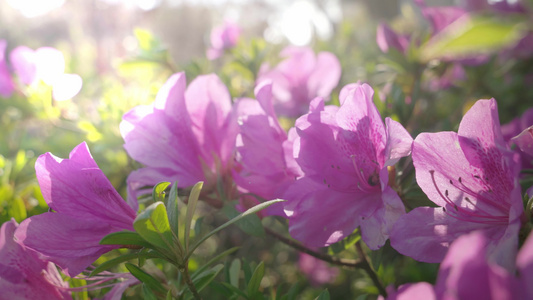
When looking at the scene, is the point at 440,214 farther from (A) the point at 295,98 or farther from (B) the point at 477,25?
(A) the point at 295,98

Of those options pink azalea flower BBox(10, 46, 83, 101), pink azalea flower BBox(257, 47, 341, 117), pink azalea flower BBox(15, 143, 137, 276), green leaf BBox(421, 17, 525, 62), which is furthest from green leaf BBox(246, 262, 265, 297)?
pink azalea flower BBox(10, 46, 83, 101)

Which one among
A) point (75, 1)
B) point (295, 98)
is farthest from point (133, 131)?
point (75, 1)

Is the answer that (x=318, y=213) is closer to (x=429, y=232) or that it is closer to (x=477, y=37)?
(x=429, y=232)

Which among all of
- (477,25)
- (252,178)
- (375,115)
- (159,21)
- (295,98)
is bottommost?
(159,21)

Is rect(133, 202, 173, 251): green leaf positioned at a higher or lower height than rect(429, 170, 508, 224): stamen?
higher

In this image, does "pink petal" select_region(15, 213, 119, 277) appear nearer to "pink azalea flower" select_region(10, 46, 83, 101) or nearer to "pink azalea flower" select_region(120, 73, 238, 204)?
"pink azalea flower" select_region(120, 73, 238, 204)

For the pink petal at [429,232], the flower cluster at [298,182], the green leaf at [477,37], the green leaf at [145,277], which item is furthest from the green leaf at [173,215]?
the green leaf at [477,37]
